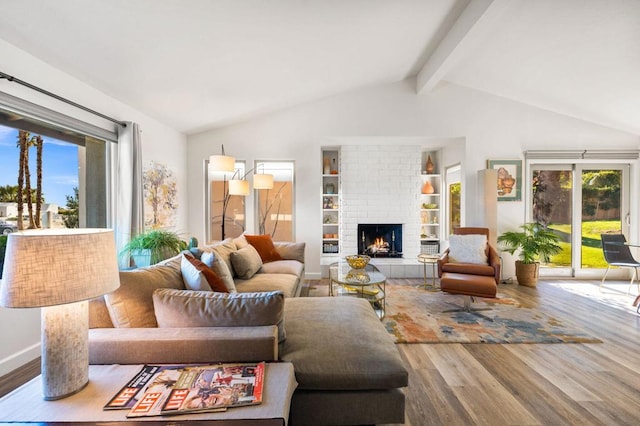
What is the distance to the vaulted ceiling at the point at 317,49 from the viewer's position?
7.09 ft

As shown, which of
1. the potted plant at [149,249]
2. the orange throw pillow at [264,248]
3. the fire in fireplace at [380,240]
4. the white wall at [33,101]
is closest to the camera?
the white wall at [33,101]

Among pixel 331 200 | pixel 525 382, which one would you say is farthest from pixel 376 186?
pixel 525 382

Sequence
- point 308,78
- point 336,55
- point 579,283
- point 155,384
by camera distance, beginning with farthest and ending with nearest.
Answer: point 579,283 < point 308,78 < point 336,55 < point 155,384

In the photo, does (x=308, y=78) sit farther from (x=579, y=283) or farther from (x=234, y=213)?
(x=579, y=283)

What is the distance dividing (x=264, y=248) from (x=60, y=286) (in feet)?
9.43

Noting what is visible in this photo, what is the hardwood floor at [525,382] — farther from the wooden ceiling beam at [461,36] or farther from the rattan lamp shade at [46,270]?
the wooden ceiling beam at [461,36]

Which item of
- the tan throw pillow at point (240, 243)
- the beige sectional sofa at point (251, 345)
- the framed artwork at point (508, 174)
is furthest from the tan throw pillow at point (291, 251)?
the framed artwork at point (508, 174)

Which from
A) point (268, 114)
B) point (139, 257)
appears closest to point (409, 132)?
point (268, 114)

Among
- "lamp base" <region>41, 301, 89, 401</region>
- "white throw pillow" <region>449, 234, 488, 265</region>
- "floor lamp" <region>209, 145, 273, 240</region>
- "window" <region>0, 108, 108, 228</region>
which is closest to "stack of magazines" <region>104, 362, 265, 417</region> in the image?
"lamp base" <region>41, 301, 89, 401</region>

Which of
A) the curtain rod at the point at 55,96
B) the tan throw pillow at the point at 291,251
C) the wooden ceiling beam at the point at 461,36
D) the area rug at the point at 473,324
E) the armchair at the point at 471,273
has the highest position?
the wooden ceiling beam at the point at 461,36

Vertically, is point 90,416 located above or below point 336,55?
below

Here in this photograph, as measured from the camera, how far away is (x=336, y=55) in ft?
11.5

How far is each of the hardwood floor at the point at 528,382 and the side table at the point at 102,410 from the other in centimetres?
104

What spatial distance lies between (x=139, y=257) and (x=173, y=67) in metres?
1.85
